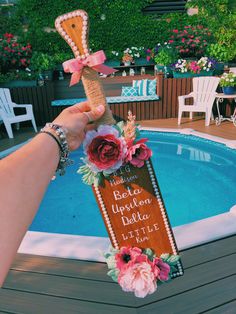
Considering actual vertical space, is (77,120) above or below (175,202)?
above

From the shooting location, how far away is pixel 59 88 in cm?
914

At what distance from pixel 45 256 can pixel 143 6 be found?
11.2 metres

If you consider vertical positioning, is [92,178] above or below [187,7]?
below

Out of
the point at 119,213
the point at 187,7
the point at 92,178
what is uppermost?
the point at 187,7

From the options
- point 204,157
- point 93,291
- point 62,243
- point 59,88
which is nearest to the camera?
point 93,291

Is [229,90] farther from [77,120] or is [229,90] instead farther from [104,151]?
[77,120]

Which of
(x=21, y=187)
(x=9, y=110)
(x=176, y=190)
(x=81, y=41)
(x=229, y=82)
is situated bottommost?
(x=176, y=190)

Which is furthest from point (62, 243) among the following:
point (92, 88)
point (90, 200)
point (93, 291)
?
point (90, 200)

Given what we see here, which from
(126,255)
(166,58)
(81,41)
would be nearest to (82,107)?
(81,41)

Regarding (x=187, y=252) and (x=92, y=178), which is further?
(x=187, y=252)

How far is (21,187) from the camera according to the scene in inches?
28.4

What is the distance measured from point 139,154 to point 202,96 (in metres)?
6.72

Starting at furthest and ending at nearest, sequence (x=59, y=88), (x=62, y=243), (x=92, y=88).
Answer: (x=59, y=88)
(x=62, y=243)
(x=92, y=88)

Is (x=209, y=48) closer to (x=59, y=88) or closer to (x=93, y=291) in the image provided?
(x=59, y=88)
